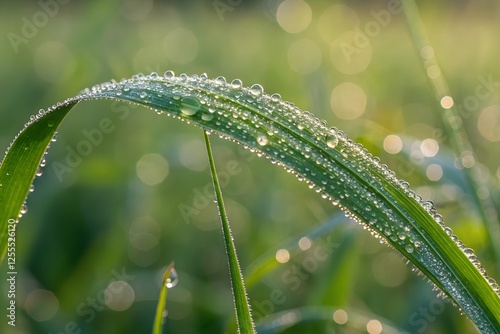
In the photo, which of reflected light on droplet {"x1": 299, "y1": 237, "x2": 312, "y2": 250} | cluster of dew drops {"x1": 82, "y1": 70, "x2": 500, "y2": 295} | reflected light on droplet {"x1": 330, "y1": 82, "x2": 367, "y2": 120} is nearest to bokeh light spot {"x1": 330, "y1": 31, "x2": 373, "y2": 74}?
reflected light on droplet {"x1": 330, "y1": 82, "x2": 367, "y2": 120}

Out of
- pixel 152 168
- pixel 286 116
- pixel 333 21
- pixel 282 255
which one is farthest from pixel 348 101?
pixel 333 21

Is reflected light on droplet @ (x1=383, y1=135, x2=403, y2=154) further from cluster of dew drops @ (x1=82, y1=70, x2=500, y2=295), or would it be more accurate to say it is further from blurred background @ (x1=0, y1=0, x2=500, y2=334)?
cluster of dew drops @ (x1=82, y1=70, x2=500, y2=295)

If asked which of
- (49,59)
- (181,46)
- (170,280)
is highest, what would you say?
(181,46)

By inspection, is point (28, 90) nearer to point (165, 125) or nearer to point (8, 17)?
point (165, 125)

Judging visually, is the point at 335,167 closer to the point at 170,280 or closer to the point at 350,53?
the point at 170,280

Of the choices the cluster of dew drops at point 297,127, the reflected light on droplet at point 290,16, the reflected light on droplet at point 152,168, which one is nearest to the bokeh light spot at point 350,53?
the reflected light on droplet at point 290,16

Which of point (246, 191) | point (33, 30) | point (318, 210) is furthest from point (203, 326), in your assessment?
point (33, 30)

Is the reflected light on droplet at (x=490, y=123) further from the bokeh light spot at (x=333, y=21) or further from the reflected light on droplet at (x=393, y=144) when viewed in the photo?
the bokeh light spot at (x=333, y=21)
